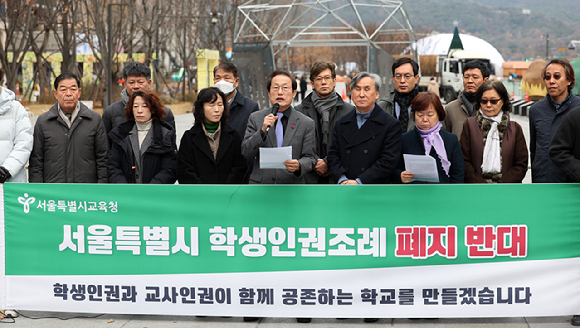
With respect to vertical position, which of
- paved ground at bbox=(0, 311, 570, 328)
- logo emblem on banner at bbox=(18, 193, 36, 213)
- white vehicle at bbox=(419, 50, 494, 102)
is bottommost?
paved ground at bbox=(0, 311, 570, 328)

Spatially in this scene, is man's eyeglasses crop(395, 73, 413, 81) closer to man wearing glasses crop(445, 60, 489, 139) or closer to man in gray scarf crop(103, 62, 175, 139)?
man wearing glasses crop(445, 60, 489, 139)

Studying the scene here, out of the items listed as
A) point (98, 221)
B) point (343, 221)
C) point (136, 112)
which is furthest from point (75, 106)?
point (343, 221)

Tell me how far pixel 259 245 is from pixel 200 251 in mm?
447

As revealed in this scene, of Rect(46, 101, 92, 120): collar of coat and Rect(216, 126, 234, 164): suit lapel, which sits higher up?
→ Rect(46, 101, 92, 120): collar of coat

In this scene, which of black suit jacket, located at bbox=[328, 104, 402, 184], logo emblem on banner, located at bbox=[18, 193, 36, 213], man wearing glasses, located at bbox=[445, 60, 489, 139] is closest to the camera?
logo emblem on banner, located at bbox=[18, 193, 36, 213]

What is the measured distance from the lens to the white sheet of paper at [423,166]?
185 inches

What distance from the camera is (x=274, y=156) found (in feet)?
15.9

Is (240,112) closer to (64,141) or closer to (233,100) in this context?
(233,100)

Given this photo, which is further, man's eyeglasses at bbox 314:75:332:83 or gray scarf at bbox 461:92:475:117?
gray scarf at bbox 461:92:475:117

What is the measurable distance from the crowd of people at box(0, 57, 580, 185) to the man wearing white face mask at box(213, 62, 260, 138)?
0.61m

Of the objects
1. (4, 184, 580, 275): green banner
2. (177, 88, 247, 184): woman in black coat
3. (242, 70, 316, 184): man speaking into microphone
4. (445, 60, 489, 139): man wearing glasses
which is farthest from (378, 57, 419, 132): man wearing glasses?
(177, 88, 247, 184): woman in black coat

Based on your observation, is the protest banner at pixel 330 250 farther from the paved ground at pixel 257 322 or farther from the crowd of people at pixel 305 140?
the crowd of people at pixel 305 140

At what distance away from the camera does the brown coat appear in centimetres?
548

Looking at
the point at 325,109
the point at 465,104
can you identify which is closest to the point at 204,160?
the point at 325,109
